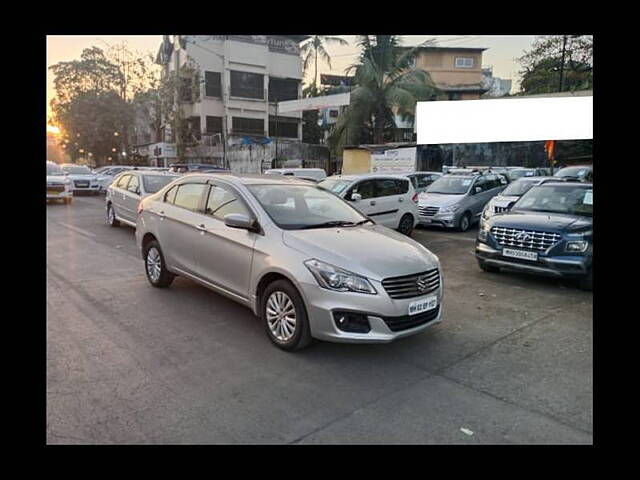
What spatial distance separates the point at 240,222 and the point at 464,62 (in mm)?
44756

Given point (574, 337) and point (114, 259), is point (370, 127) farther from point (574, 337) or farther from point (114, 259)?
point (574, 337)

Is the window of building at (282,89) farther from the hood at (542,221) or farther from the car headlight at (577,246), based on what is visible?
the car headlight at (577,246)

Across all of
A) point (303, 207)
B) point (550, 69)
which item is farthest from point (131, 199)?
point (550, 69)

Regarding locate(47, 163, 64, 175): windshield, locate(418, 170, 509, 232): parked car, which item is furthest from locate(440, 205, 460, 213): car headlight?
locate(47, 163, 64, 175): windshield

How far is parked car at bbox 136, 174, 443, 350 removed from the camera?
151 inches

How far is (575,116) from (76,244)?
9053 mm

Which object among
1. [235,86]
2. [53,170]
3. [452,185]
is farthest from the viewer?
[235,86]

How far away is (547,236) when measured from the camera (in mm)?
6258

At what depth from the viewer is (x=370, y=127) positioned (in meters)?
25.4

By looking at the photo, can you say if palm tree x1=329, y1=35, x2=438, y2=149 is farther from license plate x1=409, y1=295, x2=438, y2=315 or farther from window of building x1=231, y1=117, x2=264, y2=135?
license plate x1=409, y1=295, x2=438, y2=315

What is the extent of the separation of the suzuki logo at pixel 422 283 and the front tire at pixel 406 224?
6.60m

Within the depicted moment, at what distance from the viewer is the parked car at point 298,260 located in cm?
383

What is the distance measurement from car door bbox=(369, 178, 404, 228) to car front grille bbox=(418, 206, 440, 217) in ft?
4.81

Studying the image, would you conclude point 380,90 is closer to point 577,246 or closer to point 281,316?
point 577,246
